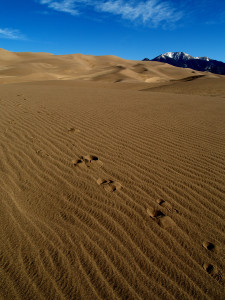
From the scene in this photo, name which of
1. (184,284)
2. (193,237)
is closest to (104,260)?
(184,284)

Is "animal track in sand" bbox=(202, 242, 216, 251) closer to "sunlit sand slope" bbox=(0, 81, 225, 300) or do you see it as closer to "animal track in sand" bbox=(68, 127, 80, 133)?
"sunlit sand slope" bbox=(0, 81, 225, 300)

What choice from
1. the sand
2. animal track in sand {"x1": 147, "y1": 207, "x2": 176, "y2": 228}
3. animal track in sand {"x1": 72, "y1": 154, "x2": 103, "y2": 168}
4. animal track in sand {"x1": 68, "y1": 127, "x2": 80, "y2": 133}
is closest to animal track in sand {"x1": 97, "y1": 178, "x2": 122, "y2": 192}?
the sand

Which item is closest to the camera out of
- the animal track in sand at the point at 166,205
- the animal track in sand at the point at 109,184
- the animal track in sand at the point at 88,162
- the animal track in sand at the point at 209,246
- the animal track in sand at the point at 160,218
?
the animal track in sand at the point at 209,246

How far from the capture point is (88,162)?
10.4 feet

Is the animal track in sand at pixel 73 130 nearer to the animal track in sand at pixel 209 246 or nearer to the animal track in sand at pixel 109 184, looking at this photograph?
the animal track in sand at pixel 109 184

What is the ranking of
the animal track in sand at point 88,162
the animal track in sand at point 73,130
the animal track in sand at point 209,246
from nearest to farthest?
the animal track in sand at point 209,246, the animal track in sand at point 88,162, the animal track in sand at point 73,130

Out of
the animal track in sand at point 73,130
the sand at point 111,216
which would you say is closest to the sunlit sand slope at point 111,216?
the sand at point 111,216

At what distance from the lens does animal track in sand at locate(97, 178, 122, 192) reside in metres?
2.57

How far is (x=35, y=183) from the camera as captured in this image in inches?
106

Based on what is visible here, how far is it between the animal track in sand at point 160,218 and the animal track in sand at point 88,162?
3.78ft

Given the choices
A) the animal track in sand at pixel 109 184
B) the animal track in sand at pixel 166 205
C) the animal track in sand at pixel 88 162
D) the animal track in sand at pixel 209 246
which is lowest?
the animal track in sand at pixel 209 246

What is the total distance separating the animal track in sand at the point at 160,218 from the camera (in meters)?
2.08

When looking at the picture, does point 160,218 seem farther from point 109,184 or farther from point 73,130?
point 73,130

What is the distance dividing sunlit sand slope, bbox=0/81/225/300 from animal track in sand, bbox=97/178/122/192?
0.01 meters
